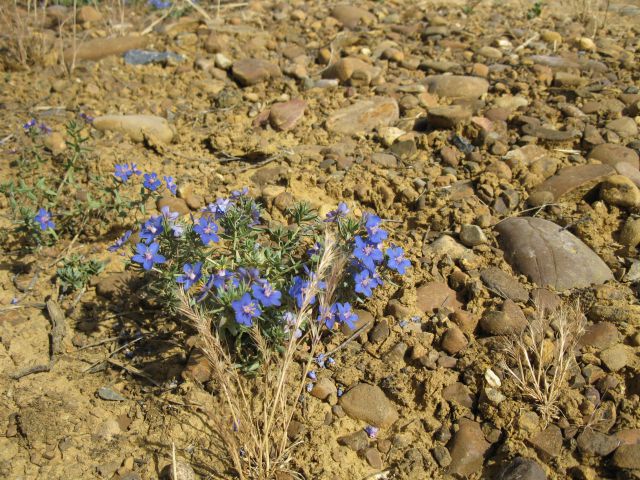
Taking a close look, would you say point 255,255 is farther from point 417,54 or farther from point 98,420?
point 417,54

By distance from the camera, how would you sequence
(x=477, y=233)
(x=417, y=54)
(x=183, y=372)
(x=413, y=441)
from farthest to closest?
1. (x=417, y=54)
2. (x=477, y=233)
3. (x=183, y=372)
4. (x=413, y=441)

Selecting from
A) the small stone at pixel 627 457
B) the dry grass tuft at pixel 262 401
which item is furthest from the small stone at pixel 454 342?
the small stone at pixel 627 457

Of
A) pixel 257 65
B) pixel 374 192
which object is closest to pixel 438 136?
pixel 374 192

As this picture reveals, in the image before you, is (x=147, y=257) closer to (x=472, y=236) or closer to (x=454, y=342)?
(x=454, y=342)

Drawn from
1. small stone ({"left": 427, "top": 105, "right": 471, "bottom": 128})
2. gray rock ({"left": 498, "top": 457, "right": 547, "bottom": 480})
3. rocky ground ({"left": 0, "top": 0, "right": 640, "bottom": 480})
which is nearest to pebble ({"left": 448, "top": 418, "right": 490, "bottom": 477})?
rocky ground ({"left": 0, "top": 0, "right": 640, "bottom": 480})

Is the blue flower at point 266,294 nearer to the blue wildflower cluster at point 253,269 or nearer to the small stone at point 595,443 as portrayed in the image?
the blue wildflower cluster at point 253,269

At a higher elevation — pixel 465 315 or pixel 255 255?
pixel 255 255
